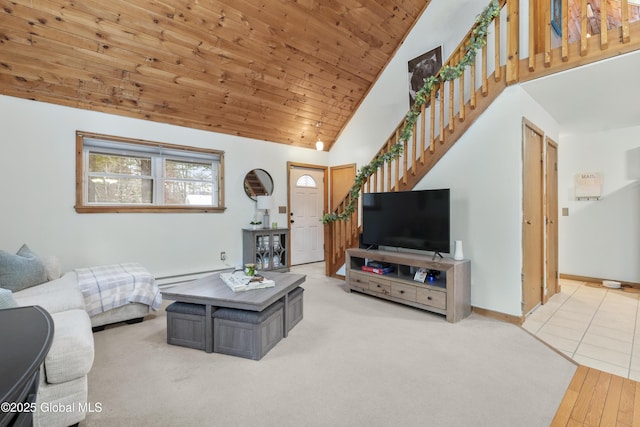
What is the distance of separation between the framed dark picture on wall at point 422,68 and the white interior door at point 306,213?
93.5 inches

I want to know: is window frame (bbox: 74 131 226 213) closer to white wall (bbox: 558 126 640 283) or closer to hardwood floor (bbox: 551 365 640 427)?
Result: hardwood floor (bbox: 551 365 640 427)

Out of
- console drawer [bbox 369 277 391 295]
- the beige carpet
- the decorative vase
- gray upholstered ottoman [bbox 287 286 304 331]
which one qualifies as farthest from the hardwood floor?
gray upholstered ottoman [bbox 287 286 304 331]

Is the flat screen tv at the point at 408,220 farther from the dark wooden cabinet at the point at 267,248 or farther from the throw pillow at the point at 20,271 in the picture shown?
the throw pillow at the point at 20,271

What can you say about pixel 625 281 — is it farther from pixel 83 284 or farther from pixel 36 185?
pixel 36 185

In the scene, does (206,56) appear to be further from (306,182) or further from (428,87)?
(306,182)

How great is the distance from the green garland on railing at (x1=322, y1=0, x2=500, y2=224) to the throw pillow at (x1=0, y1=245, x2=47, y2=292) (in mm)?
3335

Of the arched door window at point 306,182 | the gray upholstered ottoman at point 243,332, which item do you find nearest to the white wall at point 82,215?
the arched door window at point 306,182

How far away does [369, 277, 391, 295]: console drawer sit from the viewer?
3.56 metres

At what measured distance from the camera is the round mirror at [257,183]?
5199 millimetres

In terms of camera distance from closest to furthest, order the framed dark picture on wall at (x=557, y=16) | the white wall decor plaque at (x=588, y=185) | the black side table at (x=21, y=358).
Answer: the black side table at (x=21, y=358)
the framed dark picture on wall at (x=557, y=16)
the white wall decor plaque at (x=588, y=185)

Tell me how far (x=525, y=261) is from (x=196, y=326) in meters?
3.11

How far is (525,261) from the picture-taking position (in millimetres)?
3008

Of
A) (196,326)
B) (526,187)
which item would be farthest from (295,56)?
A: (196,326)

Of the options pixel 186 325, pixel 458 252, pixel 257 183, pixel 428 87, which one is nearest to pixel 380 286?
pixel 458 252
